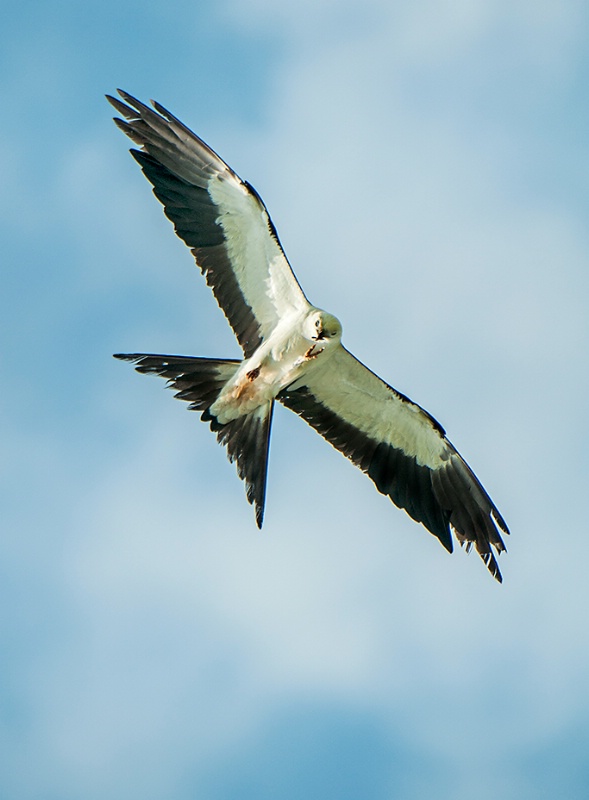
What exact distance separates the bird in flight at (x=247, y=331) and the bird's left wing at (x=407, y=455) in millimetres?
21

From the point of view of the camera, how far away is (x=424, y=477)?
13867 mm

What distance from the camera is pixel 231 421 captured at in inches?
509

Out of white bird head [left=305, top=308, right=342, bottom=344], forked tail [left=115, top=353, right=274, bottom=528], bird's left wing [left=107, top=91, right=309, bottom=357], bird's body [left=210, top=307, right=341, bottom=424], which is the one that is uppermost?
bird's left wing [left=107, top=91, right=309, bottom=357]

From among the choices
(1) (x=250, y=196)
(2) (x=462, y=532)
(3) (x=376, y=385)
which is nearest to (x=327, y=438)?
(3) (x=376, y=385)

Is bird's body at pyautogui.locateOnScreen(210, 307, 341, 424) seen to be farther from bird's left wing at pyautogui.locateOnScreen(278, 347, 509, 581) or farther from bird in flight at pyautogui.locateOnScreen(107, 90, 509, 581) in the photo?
bird's left wing at pyautogui.locateOnScreen(278, 347, 509, 581)

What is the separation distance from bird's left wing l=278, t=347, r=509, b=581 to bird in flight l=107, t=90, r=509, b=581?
0.02 metres

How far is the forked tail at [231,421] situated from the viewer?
12.6 metres

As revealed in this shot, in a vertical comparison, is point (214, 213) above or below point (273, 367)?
above

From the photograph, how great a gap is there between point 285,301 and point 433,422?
2.13 metres

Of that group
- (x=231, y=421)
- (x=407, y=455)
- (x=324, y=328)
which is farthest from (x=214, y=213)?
(x=407, y=455)

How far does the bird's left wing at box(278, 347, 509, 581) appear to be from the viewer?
1356 cm

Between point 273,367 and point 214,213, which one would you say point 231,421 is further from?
point 214,213

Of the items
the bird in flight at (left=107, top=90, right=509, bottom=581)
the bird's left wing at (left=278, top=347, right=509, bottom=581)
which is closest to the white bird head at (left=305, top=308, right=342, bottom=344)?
the bird in flight at (left=107, top=90, right=509, bottom=581)

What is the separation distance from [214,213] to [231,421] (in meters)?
2.19
